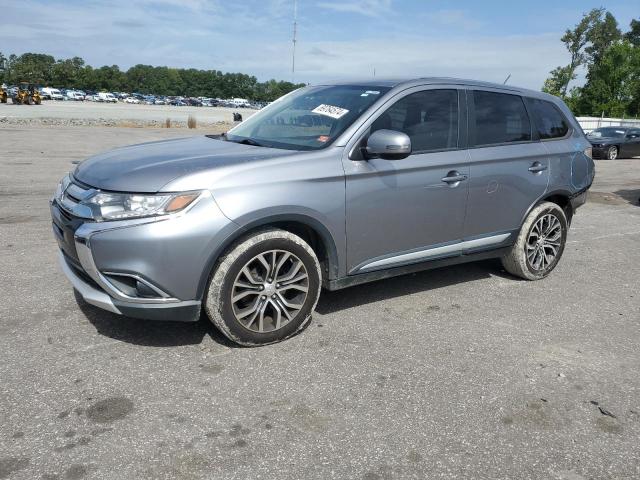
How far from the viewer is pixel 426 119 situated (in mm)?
4344

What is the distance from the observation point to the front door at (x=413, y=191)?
3947mm

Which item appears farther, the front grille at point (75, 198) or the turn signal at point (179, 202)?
the front grille at point (75, 198)

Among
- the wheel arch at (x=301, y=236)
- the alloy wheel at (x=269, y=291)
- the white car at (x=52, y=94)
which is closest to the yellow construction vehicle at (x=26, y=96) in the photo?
the white car at (x=52, y=94)

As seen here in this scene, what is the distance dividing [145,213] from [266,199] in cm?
73

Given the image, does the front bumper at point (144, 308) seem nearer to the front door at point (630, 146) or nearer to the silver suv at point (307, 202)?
the silver suv at point (307, 202)

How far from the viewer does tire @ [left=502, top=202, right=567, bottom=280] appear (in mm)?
5199

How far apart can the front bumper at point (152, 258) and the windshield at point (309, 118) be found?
3.32 feet

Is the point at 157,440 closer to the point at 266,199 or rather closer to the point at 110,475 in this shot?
the point at 110,475

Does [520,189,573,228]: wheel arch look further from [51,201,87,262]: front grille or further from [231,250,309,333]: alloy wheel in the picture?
[51,201,87,262]: front grille

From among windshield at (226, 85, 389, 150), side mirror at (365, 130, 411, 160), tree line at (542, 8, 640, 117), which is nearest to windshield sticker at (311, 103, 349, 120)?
windshield at (226, 85, 389, 150)

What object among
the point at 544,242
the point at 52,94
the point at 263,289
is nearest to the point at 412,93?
the point at 263,289

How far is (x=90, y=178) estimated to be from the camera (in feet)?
11.7

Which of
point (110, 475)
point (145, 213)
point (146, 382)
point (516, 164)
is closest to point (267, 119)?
point (145, 213)

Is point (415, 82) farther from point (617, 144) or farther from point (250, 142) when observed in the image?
point (617, 144)
